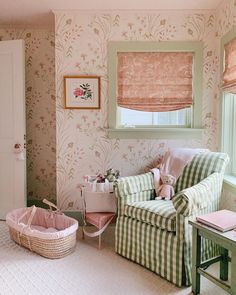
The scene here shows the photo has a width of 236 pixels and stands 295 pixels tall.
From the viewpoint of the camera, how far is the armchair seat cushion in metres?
A: 2.23

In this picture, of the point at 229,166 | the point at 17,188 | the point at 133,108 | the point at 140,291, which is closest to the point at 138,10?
the point at 133,108

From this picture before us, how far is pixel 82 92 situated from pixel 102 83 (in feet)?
0.75

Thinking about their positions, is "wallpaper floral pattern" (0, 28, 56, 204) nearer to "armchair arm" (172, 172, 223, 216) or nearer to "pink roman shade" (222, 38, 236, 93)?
"pink roman shade" (222, 38, 236, 93)

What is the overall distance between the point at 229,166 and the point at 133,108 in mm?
1132

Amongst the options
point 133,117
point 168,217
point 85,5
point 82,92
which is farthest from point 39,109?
point 168,217

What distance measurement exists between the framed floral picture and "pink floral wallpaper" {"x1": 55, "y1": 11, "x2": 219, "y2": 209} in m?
0.05

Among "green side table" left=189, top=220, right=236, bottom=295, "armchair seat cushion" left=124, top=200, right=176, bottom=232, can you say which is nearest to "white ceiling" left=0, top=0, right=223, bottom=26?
"armchair seat cushion" left=124, top=200, right=176, bottom=232

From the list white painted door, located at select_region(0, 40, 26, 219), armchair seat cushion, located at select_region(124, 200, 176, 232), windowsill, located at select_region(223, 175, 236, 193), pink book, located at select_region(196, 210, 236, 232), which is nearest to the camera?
pink book, located at select_region(196, 210, 236, 232)

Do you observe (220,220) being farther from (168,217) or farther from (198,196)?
(168,217)

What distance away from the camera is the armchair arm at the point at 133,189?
8.60 ft

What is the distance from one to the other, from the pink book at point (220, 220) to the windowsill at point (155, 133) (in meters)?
1.29

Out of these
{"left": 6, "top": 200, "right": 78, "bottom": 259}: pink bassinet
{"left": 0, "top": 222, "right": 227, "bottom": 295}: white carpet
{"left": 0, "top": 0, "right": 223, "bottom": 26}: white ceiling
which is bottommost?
{"left": 0, "top": 222, "right": 227, "bottom": 295}: white carpet

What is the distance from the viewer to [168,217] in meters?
2.23

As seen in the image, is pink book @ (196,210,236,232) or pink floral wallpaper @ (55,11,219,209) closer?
pink book @ (196,210,236,232)
